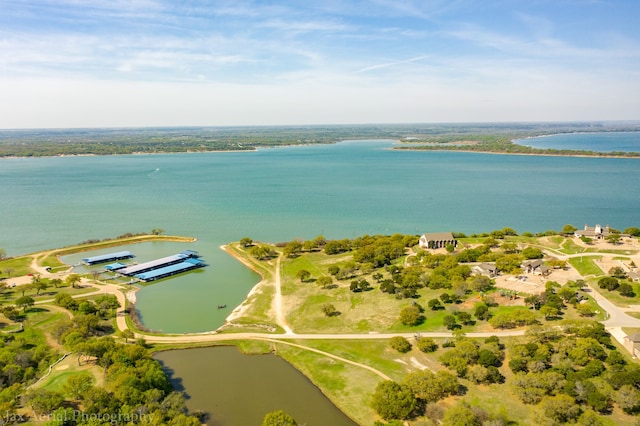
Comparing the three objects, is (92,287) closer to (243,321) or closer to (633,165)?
(243,321)

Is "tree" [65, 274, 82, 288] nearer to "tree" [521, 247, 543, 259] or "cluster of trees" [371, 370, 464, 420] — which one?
"cluster of trees" [371, 370, 464, 420]

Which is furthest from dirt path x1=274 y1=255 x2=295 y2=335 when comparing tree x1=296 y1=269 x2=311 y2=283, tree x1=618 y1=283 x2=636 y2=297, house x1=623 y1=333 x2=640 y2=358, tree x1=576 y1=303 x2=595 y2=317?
tree x1=618 y1=283 x2=636 y2=297

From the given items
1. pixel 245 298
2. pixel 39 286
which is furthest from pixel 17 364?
pixel 245 298

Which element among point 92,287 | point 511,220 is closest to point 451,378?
point 92,287

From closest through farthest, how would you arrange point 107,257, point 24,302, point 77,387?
point 77,387, point 24,302, point 107,257

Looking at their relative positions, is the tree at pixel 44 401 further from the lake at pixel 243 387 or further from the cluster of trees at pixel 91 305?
the cluster of trees at pixel 91 305

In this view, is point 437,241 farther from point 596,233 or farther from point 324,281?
point 596,233
